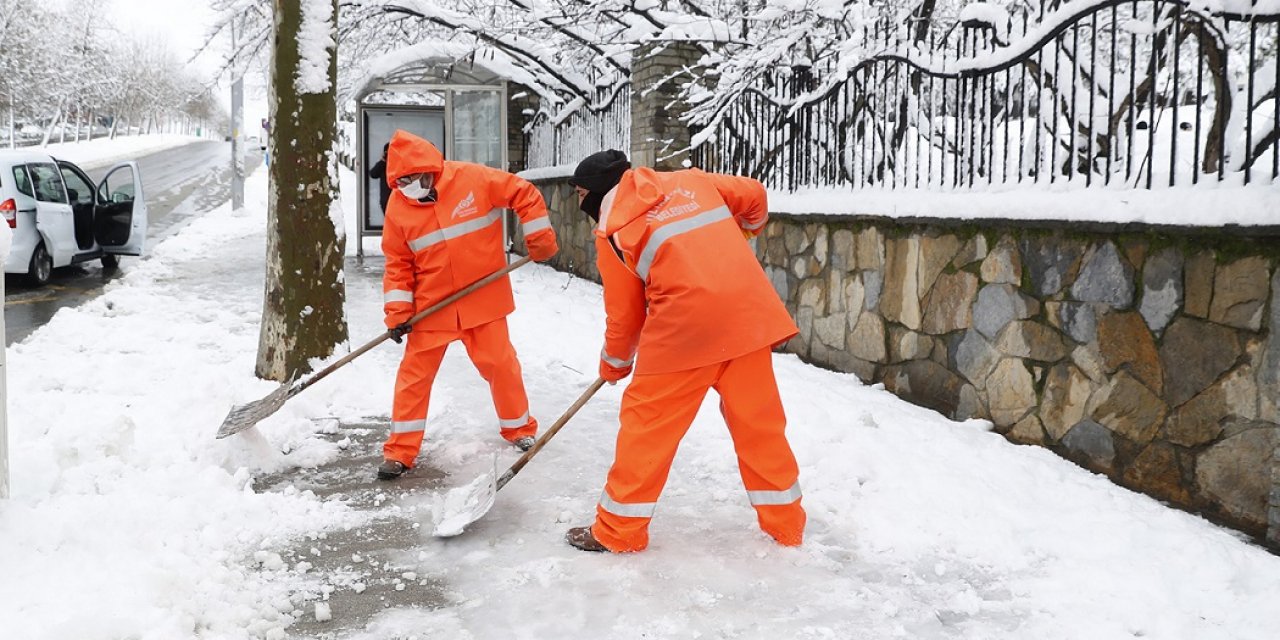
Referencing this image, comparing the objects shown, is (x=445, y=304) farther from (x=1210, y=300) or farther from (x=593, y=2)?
(x=593, y=2)

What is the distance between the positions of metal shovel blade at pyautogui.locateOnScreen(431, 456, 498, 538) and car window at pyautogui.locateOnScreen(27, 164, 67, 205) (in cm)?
971

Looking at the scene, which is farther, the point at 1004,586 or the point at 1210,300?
the point at 1210,300

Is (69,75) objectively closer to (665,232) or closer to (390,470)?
(390,470)

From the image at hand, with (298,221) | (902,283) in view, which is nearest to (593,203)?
(902,283)

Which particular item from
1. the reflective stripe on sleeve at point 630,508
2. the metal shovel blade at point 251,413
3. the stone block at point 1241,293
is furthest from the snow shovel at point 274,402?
the stone block at point 1241,293

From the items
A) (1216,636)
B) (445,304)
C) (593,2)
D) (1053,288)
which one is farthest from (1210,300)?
(593,2)

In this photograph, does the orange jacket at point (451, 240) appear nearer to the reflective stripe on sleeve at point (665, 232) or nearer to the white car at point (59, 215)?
the reflective stripe on sleeve at point (665, 232)

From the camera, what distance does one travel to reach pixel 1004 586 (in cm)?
353

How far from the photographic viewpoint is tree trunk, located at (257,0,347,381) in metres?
6.44

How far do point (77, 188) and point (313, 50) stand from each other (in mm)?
8169

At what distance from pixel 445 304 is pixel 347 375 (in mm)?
1995

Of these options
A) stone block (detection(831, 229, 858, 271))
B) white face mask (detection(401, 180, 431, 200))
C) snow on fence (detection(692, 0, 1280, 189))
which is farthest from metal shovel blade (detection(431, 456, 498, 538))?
stone block (detection(831, 229, 858, 271))

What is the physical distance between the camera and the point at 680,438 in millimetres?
3781

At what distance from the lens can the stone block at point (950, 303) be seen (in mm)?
5371
